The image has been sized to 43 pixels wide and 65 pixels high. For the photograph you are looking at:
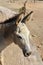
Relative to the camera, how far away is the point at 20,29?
5.70m

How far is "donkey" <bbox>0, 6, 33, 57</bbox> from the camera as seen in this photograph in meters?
5.51

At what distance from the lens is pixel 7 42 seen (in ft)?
19.3

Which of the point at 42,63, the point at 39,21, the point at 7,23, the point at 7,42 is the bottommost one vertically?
the point at 39,21

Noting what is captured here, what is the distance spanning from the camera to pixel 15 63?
6426 mm

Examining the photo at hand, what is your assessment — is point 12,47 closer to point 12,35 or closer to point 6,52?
point 6,52

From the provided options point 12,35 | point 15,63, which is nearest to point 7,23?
point 12,35

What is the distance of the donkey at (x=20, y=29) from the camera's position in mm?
5514

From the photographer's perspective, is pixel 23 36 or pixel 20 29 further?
pixel 20 29

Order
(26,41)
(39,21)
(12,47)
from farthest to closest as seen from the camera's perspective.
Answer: (39,21) → (12,47) → (26,41)

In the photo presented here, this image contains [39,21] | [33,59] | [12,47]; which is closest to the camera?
[33,59]

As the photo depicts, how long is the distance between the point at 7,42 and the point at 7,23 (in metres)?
0.43

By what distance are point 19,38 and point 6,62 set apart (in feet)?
3.68

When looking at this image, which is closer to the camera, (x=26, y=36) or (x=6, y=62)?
(x=26, y=36)

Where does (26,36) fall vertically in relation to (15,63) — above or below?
above
